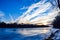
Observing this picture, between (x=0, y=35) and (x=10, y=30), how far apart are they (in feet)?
0.42

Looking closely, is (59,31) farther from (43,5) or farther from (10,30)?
(10,30)

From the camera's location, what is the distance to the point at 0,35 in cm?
184

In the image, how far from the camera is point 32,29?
1.94 m

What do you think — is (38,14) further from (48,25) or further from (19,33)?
(19,33)

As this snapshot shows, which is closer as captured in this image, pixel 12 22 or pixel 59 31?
pixel 12 22

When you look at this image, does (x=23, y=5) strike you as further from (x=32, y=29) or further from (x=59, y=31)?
(x=59, y=31)

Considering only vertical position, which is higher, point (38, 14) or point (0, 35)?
point (38, 14)

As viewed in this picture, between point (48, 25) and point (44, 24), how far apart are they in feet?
0.18

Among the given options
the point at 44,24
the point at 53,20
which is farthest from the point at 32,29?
the point at 53,20

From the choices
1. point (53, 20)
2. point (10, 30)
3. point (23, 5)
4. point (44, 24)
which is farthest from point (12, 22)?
point (53, 20)

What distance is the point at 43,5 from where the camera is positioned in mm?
2014

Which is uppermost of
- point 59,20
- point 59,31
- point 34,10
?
point 34,10

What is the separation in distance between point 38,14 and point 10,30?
1.31 ft

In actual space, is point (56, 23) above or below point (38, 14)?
below
